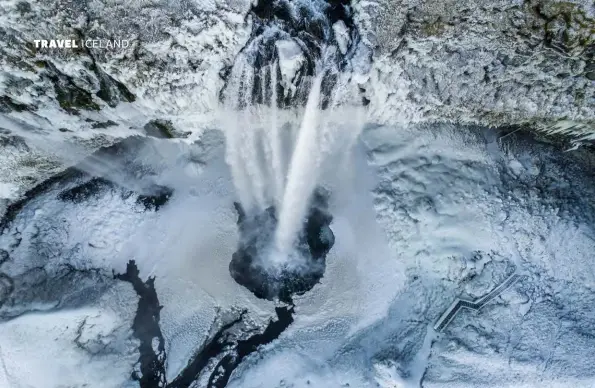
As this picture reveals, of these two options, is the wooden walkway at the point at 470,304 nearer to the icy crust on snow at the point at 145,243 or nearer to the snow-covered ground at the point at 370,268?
the snow-covered ground at the point at 370,268

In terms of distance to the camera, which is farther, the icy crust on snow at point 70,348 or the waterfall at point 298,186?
the waterfall at point 298,186

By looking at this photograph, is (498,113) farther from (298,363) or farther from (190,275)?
(190,275)

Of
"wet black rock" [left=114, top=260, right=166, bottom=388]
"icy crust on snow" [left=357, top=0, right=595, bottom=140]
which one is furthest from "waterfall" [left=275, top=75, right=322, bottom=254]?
"wet black rock" [left=114, top=260, right=166, bottom=388]

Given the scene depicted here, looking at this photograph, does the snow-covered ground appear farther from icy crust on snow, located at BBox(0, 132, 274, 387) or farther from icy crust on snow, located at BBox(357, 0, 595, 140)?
icy crust on snow, located at BBox(357, 0, 595, 140)

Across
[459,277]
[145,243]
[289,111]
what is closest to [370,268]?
[459,277]

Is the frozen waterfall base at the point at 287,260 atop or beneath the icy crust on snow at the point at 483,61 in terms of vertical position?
beneath

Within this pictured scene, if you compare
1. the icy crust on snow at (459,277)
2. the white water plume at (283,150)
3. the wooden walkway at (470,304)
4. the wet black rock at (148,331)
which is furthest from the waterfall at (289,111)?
the wooden walkway at (470,304)

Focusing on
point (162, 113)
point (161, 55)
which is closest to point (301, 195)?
point (162, 113)
